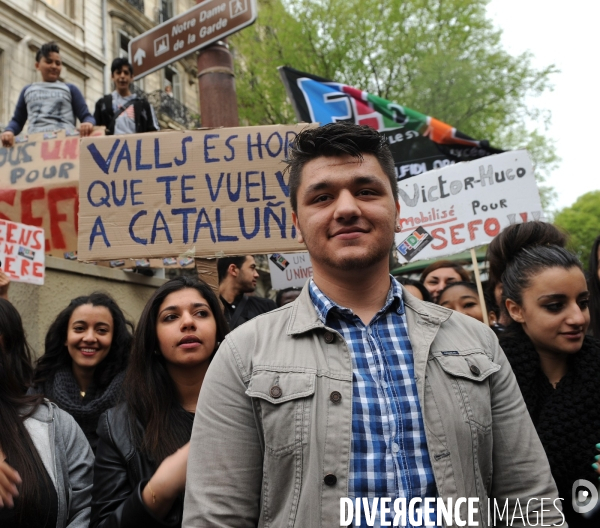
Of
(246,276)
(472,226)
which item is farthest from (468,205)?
(246,276)

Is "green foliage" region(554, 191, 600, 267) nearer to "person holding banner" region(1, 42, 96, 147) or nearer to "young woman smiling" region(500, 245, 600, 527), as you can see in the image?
"person holding banner" region(1, 42, 96, 147)

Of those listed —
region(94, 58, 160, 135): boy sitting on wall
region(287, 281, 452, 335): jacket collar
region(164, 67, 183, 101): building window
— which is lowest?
region(287, 281, 452, 335): jacket collar

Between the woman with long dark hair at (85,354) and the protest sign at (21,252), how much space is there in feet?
2.86

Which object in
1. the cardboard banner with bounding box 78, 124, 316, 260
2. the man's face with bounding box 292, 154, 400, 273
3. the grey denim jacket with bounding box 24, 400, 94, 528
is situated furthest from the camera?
the cardboard banner with bounding box 78, 124, 316, 260

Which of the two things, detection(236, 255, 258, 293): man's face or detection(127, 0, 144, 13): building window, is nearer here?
detection(236, 255, 258, 293): man's face

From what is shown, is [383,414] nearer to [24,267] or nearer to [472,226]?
[24,267]

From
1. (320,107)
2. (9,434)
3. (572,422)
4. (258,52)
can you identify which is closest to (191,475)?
(9,434)

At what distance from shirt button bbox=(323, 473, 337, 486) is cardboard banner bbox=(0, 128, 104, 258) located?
4020 millimetres

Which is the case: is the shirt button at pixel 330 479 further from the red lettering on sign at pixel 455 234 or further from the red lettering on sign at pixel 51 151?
the red lettering on sign at pixel 51 151

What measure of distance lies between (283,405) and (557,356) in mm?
1339

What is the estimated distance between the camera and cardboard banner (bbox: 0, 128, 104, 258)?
16.1ft

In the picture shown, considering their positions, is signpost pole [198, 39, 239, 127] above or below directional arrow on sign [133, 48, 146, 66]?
below

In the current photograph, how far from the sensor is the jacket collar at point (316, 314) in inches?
58.7

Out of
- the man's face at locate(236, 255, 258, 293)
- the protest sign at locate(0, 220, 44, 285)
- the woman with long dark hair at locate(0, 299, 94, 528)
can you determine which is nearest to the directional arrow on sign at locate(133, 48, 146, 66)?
the protest sign at locate(0, 220, 44, 285)
